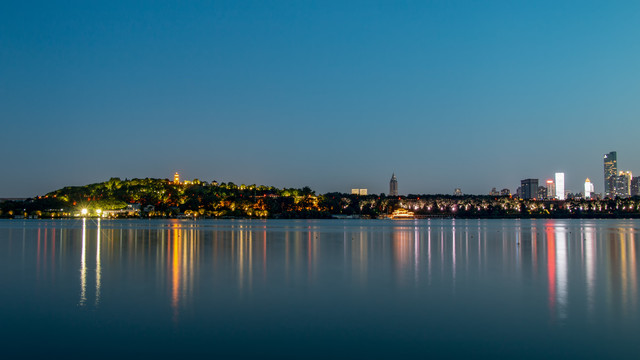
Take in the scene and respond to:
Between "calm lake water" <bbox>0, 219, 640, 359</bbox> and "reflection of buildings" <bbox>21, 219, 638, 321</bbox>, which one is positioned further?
"reflection of buildings" <bbox>21, 219, 638, 321</bbox>

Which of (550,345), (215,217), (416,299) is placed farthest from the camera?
(215,217)

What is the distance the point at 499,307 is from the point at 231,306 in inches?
288

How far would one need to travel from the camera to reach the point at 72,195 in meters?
189

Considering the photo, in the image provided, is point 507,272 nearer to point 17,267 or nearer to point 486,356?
point 486,356

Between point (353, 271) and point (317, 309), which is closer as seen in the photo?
point (317, 309)

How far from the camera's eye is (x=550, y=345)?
37.2ft

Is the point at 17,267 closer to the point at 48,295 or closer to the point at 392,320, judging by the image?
the point at 48,295

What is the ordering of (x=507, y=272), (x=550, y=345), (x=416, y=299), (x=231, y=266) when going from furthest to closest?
(x=231, y=266), (x=507, y=272), (x=416, y=299), (x=550, y=345)

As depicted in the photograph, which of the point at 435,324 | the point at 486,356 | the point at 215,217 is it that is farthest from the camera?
the point at 215,217

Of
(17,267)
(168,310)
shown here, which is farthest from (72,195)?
(168,310)

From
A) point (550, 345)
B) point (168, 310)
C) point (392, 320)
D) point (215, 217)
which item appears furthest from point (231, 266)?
point (215, 217)

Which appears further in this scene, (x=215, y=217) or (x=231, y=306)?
(x=215, y=217)

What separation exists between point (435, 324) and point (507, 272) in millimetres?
12232

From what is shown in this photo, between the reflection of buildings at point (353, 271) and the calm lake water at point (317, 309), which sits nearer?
the calm lake water at point (317, 309)
